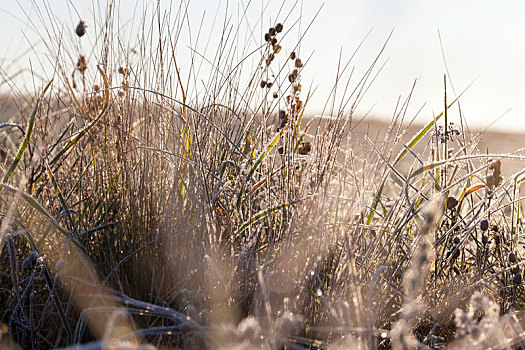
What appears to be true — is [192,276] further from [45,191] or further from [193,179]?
[45,191]

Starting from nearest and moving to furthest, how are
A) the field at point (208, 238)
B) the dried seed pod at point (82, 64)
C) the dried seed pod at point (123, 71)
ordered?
the field at point (208, 238), the dried seed pod at point (123, 71), the dried seed pod at point (82, 64)

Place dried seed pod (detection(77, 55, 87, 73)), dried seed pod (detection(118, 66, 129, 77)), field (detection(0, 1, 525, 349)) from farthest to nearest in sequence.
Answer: dried seed pod (detection(77, 55, 87, 73)) < dried seed pod (detection(118, 66, 129, 77)) < field (detection(0, 1, 525, 349))

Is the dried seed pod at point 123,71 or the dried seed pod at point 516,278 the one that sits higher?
the dried seed pod at point 123,71

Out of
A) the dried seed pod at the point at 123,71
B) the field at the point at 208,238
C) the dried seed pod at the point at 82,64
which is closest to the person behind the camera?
the field at the point at 208,238

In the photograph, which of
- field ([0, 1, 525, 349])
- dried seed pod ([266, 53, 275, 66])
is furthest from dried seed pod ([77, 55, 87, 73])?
dried seed pod ([266, 53, 275, 66])

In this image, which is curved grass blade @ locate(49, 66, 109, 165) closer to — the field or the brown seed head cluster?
the field

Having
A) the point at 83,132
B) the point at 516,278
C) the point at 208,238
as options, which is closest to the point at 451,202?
the point at 516,278

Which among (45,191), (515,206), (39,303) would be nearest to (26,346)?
(39,303)

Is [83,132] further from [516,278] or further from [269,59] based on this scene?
[516,278]

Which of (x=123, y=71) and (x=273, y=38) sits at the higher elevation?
(x=273, y=38)

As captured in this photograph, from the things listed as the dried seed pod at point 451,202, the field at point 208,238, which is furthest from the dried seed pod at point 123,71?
the dried seed pod at point 451,202

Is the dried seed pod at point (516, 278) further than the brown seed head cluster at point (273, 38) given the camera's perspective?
No

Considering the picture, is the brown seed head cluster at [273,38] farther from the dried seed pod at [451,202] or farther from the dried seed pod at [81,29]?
the dried seed pod at [451,202]

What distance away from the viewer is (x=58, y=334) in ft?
4.46
